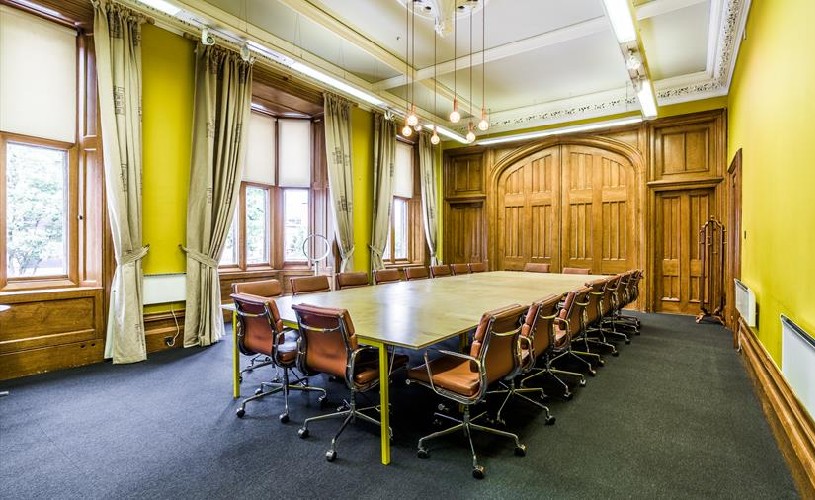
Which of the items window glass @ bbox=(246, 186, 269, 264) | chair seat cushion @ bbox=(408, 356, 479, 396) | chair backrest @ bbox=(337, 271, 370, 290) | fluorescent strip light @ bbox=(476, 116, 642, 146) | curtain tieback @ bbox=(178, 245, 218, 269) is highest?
fluorescent strip light @ bbox=(476, 116, 642, 146)

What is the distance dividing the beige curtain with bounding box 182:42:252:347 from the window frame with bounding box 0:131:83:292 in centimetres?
108

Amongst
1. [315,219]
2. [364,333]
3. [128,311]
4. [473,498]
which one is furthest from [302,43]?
[473,498]

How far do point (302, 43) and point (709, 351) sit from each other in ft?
21.7

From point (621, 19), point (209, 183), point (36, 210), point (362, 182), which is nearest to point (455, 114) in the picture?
point (621, 19)

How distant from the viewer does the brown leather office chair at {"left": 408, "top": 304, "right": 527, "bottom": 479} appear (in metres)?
2.34

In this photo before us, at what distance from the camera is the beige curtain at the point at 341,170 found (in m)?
6.66

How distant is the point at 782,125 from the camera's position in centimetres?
291

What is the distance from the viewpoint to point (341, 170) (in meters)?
6.82

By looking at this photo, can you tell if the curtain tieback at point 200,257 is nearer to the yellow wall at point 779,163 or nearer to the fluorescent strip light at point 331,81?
the fluorescent strip light at point 331,81

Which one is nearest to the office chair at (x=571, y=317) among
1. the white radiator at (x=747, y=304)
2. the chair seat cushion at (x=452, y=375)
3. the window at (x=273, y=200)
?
the chair seat cushion at (x=452, y=375)

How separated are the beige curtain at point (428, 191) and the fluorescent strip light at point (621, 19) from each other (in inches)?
208

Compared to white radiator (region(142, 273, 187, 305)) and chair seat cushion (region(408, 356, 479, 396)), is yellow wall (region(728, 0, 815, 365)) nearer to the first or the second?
chair seat cushion (region(408, 356, 479, 396))

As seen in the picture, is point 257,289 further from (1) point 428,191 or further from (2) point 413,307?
(1) point 428,191

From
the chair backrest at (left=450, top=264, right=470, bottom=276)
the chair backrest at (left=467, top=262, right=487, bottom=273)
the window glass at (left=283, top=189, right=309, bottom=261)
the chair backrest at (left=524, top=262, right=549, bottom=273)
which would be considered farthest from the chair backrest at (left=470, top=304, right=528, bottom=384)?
the chair backrest at (left=524, top=262, right=549, bottom=273)
